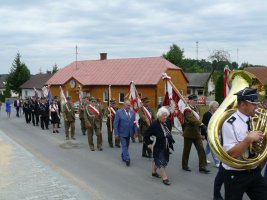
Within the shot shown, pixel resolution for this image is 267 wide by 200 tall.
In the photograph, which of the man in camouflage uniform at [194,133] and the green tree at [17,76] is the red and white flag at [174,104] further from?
the green tree at [17,76]

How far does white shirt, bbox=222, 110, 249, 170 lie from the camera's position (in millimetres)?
4531

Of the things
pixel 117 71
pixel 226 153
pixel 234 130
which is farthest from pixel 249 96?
pixel 117 71

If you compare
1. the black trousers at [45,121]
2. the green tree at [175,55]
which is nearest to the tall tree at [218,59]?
the green tree at [175,55]

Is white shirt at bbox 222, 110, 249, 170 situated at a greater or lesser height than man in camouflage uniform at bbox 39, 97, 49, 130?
greater

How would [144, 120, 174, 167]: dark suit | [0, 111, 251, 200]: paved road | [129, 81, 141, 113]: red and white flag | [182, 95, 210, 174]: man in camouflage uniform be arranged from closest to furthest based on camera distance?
1. [0, 111, 251, 200]: paved road
2. [144, 120, 174, 167]: dark suit
3. [182, 95, 210, 174]: man in camouflage uniform
4. [129, 81, 141, 113]: red and white flag

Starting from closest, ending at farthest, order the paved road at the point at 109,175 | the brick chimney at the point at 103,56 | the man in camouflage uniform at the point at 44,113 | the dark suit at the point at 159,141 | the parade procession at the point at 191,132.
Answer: the parade procession at the point at 191,132, the paved road at the point at 109,175, the dark suit at the point at 159,141, the man in camouflage uniform at the point at 44,113, the brick chimney at the point at 103,56

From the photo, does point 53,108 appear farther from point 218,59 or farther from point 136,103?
point 218,59

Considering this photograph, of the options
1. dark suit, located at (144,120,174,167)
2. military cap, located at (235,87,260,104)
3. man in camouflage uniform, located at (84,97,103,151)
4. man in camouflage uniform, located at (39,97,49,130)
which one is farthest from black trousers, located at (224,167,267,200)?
man in camouflage uniform, located at (39,97,49,130)

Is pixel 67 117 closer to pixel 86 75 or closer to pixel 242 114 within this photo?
pixel 242 114

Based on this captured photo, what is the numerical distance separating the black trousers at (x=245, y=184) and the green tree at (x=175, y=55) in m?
67.6

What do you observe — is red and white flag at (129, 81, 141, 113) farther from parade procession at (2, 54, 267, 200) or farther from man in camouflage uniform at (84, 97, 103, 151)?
man in camouflage uniform at (84, 97, 103, 151)

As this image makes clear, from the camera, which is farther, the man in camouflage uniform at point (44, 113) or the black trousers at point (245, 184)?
the man in camouflage uniform at point (44, 113)

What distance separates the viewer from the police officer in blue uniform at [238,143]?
454 cm

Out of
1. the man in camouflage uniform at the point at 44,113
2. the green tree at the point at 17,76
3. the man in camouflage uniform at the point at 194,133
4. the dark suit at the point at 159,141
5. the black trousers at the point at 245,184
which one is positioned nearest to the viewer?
the black trousers at the point at 245,184
